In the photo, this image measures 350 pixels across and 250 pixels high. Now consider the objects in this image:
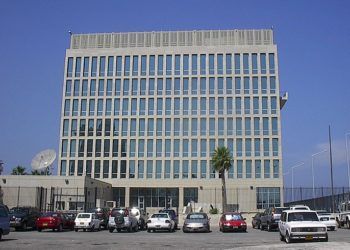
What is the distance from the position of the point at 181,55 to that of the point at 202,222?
5731 cm

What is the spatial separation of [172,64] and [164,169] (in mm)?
20109

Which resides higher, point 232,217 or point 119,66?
point 119,66

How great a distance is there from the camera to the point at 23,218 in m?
34.2

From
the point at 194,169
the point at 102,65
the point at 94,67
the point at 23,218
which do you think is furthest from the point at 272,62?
the point at 23,218

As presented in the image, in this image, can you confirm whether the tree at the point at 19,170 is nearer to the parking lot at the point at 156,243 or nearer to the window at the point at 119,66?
the window at the point at 119,66

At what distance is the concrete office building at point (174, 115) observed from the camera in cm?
8106

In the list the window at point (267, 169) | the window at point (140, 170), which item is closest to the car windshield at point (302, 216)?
the window at point (267, 169)

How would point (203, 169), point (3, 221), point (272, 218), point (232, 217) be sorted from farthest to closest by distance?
point (203, 169) → point (232, 217) → point (272, 218) → point (3, 221)

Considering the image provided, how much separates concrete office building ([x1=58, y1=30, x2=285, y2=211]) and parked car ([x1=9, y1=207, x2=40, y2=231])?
46.4 meters

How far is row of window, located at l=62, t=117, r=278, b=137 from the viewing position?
8194 centimetres

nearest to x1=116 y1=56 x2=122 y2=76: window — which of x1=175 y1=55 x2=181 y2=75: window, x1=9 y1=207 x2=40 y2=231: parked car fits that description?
x1=175 y1=55 x2=181 y2=75: window

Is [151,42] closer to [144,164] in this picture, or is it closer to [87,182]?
[144,164]

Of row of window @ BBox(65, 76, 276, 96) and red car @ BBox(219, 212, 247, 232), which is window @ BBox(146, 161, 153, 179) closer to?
row of window @ BBox(65, 76, 276, 96)

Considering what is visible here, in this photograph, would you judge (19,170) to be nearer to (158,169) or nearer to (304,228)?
(158,169)
